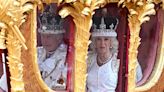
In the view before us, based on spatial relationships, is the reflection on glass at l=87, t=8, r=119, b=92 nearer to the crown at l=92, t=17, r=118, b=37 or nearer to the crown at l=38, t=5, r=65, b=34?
the crown at l=92, t=17, r=118, b=37

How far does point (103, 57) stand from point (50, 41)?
0.18m

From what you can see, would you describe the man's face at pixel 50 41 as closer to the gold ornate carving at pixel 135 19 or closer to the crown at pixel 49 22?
the crown at pixel 49 22

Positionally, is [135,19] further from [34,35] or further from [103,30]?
[34,35]

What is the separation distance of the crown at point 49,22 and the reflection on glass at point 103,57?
0.39ft

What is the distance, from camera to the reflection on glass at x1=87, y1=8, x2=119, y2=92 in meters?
1.84

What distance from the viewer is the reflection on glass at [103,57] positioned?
6.03 ft

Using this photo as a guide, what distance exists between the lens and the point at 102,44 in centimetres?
186

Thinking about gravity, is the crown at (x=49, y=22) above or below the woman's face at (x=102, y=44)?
above

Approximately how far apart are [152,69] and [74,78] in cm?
27

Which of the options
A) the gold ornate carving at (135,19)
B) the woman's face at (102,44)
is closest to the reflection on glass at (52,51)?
the woman's face at (102,44)

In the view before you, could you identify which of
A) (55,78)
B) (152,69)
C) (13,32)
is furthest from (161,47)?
(13,32)

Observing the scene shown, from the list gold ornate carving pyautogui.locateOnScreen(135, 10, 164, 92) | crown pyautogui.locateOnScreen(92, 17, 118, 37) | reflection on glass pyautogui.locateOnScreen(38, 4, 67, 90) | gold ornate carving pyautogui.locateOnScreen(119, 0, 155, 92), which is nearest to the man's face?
reflection on glass pyautogui.locateOnScreen(38, 4, 67, 90)

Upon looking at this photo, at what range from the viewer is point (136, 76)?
6.45ft

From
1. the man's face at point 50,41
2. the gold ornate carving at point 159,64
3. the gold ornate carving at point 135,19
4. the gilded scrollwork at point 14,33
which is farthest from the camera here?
the gold ornate carving at point 159,64
